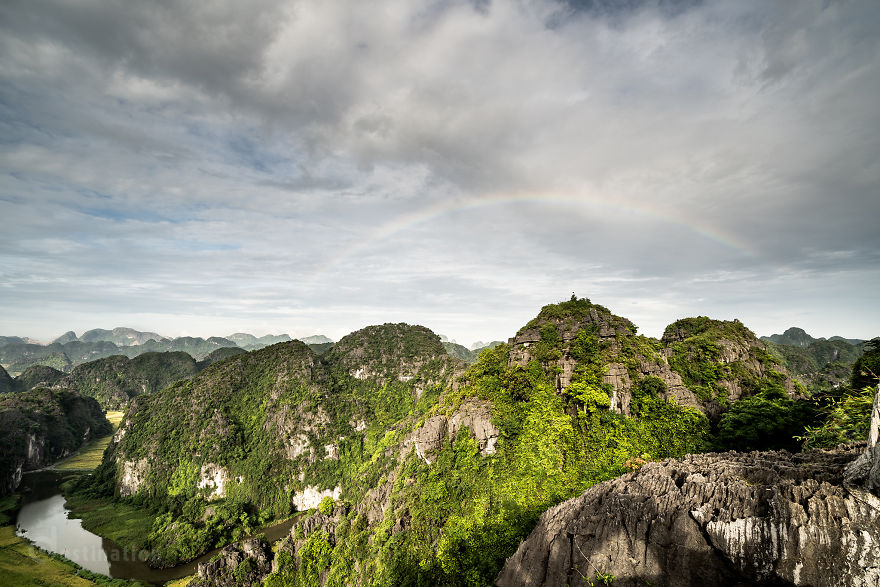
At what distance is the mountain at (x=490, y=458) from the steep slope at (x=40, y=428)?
38.7 meters

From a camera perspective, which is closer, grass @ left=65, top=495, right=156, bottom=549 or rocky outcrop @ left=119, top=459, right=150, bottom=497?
grass @ left=65, top=495, right=156, bottom=549

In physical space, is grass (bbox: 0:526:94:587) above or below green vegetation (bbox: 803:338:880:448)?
below

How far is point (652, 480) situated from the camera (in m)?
17.9

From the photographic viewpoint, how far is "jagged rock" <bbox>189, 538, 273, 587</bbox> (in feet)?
137

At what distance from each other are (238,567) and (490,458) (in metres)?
38.0

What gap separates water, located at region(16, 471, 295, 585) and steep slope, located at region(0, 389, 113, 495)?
14166mm

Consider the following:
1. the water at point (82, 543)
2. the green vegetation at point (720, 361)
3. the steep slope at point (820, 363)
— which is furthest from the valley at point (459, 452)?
the steep slope at point (820, 363)

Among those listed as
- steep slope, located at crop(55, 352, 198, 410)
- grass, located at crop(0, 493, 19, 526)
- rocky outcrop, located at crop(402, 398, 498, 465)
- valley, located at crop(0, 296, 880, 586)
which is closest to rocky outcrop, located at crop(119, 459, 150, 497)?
valley, located at crop(0, 296, 880, 586)

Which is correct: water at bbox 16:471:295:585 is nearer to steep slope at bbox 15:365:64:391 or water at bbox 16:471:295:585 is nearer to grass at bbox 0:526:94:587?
grass at bbox 0:526:94:587

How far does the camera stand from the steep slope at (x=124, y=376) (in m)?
168

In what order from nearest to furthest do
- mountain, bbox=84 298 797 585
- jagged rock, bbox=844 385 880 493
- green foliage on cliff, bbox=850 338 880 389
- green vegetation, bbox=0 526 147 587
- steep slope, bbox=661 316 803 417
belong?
1. jagged rock, bbox=844 385 880 493
2. green foliage on cliff, bbox=850 338 880 389
3. mountain, bbox=84 298 797 585
4. steep slope, bbox=661 316 803 417
5. green vegetation, bbox=0 526 147 587

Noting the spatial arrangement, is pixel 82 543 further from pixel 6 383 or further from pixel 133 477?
pixel 6 383

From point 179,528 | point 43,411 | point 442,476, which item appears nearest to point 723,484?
point 442,476

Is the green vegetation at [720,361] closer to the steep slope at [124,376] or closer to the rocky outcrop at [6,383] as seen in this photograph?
the steep slope at [124,376]
